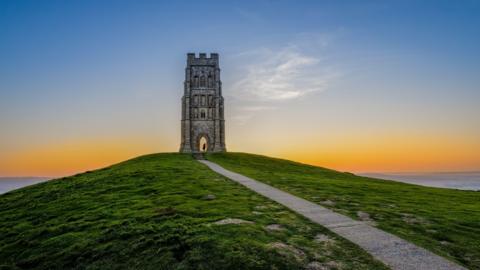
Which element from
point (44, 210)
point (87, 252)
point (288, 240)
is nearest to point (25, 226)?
point (44, 210)

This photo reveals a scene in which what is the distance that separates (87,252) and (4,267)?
132 inches

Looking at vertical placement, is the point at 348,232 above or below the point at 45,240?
above

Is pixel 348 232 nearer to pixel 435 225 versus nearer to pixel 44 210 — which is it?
pixel 435 225

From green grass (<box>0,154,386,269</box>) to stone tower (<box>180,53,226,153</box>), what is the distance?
50.1 meters

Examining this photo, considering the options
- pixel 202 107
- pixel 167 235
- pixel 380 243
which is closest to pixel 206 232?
pixel 167 235

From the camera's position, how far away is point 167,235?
1264cm

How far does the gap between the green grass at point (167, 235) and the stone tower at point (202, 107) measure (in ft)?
164

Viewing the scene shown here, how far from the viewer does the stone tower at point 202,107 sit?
7356 cm

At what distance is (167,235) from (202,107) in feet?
209

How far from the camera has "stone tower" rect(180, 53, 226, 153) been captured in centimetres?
7356

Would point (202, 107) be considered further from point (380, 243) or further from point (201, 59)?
point (380, 243)

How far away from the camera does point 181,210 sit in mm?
16391

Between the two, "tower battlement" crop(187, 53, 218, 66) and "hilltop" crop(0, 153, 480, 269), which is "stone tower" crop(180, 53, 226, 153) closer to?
"tower battlement" crop(187, 53, 218, 66)

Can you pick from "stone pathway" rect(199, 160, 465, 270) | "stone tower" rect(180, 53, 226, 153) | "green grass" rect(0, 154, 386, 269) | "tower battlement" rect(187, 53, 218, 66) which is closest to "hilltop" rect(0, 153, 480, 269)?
"green grass" rect(0, 154, 386, 269)
